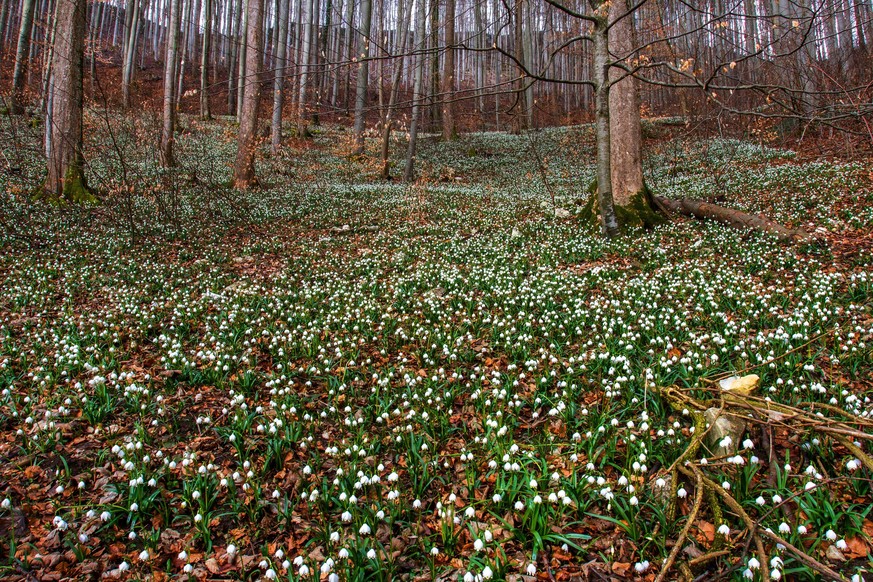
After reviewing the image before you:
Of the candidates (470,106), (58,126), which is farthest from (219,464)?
(470,106)

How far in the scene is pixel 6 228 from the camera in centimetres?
1033

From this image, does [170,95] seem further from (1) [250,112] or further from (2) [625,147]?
(2) [625,147]

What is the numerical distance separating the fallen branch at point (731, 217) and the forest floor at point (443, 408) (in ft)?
1.50

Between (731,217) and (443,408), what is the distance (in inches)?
341

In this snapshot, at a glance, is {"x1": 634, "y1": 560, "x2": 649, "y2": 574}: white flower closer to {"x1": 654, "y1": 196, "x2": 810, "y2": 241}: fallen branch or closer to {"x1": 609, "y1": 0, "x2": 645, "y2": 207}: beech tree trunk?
{"x1": 654, "y1": 196, "x2": 810, "y2": 241}: fallen branch

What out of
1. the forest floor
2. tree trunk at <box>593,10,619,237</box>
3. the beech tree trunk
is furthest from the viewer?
the beech tree trunk

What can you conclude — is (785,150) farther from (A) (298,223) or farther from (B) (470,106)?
(B) (470,106)

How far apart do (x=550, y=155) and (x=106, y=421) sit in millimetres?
28498

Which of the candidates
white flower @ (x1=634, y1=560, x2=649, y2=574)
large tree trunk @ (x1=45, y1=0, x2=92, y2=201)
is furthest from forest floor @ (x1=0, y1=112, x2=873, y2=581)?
large tree trunk @ (x1=45, y1=0, x2=92, y2=201)

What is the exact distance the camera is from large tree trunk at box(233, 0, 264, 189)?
15758mm

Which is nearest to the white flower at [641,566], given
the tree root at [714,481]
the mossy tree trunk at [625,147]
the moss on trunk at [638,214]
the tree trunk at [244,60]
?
the tree root at [714,481]

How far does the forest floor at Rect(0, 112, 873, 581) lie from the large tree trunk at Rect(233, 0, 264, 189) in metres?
7.50

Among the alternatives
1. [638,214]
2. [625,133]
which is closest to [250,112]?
[625,133]

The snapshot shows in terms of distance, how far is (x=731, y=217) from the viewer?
10.1m
